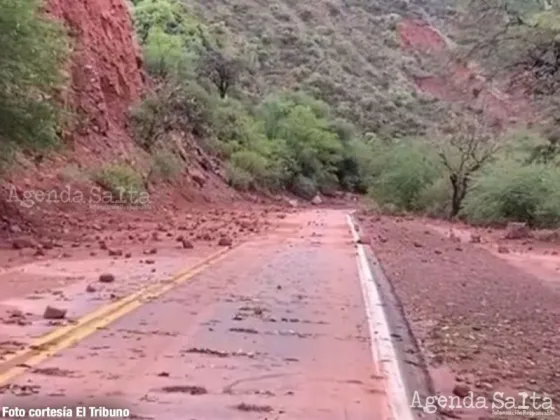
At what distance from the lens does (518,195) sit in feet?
152

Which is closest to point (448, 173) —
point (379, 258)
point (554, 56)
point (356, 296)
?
point (379, 258)

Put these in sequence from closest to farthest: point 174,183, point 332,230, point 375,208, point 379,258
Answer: point 379,258 → point 332,230 → point 174,183 → point 375,208

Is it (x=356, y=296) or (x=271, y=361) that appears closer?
(x=271, y=361)

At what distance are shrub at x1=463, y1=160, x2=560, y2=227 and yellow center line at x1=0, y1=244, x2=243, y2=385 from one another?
101ft

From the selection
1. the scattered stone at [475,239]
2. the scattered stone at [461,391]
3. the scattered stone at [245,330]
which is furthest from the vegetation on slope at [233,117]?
the scattered stone at [461,391]

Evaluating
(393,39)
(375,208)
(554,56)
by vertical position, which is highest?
(393,39)

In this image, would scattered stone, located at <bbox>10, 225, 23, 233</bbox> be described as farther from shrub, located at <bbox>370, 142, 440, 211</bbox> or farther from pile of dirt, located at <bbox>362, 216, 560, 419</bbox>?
shrub, located at <bbox>370, 142, 440, 211</bbox>

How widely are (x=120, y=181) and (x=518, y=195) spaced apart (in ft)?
62.4

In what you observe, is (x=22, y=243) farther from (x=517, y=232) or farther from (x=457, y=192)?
(x=457, y=192)

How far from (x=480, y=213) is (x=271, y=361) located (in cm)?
4068

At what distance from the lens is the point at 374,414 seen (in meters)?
7.41

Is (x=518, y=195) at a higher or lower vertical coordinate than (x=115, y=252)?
higher

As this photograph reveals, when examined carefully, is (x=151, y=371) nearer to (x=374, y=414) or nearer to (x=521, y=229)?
(x=374, y=414)

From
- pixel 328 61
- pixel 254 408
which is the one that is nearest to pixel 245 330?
pixel 254 408
